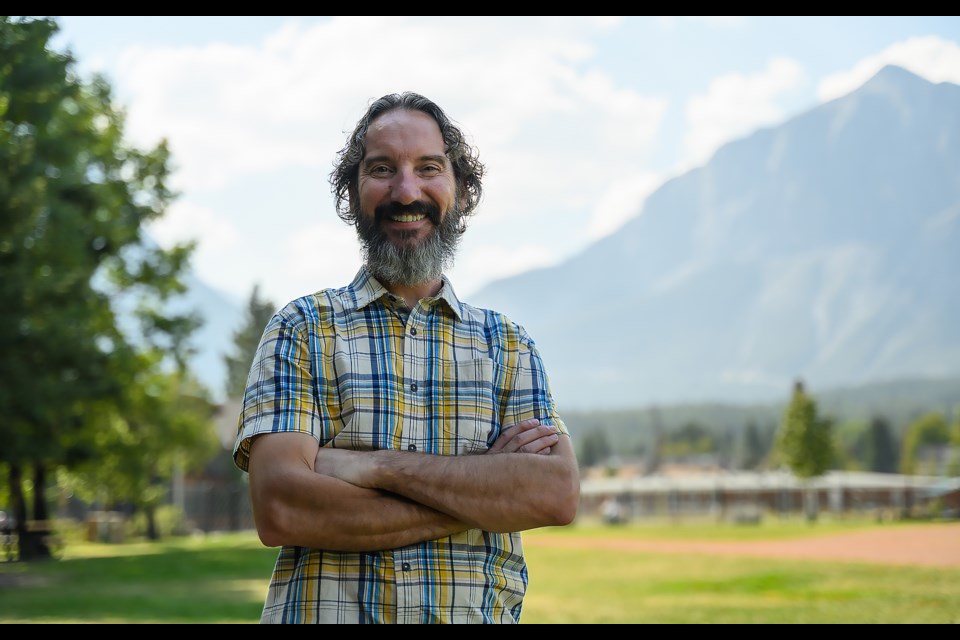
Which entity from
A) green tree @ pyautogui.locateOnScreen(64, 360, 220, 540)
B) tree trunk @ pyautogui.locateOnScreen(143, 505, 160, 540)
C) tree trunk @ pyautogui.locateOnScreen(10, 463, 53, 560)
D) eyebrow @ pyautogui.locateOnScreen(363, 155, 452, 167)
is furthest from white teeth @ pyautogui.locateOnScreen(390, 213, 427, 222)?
tree trunk @ pyautogui.locateOnScreen(143, 505, 160, 540)

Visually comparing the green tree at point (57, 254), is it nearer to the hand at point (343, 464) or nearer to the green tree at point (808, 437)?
the hand at point (343, 464)

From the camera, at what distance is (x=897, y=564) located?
2222 centimetres

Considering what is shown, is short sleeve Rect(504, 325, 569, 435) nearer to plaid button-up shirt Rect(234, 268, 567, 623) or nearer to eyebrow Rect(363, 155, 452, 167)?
plaid button-up shirt Rect(234, 268, 567, 623)

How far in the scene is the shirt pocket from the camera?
7.75 feet

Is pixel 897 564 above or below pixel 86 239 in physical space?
below

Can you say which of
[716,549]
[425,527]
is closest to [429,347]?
[425,527]

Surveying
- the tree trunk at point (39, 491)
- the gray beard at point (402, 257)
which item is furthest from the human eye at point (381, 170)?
the tree trunk at point (39, 491)

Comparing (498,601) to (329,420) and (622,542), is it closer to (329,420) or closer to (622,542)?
(329,420)

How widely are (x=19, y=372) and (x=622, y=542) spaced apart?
24.5m

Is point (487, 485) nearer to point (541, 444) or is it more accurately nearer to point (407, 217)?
point (541, 444)

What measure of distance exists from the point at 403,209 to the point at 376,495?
688mm

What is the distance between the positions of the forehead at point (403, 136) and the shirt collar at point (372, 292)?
0.28 meters

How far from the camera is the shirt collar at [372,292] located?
2428 mm

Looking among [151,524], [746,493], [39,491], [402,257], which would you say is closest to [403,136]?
[402,257]
